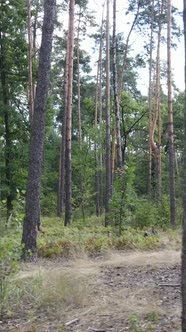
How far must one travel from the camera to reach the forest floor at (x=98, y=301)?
4.71 meters

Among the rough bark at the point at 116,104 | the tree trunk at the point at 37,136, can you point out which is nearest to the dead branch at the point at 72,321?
the tree trunk at the point at 37,136

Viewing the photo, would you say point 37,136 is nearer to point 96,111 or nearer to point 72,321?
point 72,321

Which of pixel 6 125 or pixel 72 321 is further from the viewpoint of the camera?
pixel 6 125

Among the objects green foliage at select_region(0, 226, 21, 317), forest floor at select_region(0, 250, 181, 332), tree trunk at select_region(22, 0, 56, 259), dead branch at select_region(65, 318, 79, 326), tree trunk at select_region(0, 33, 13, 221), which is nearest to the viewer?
forest floor at select_region(0, 250, 181, 332)

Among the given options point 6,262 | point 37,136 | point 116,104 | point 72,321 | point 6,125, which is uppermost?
point 116,104

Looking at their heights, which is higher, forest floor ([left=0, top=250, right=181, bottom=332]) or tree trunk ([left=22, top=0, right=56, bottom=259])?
tree trunk ([left=22, top=0, right=56, bottom=259])

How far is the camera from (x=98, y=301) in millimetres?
5504

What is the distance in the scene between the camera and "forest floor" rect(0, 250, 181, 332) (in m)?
4.71

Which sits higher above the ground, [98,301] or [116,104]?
[116,104]

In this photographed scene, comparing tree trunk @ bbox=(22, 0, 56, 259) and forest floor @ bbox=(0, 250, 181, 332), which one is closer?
forest floor @ bbox=(0, 250, 181, 332)

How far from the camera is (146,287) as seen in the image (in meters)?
6.14

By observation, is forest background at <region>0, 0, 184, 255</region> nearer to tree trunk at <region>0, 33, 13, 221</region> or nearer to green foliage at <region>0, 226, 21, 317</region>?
tree trunk at <region>0, 33, 13, 221</region>

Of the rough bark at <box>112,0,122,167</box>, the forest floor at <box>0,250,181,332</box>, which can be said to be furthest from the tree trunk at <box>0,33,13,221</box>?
the forest floor at <box>0,250,181,332</box>

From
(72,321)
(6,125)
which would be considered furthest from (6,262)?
(6,125)
